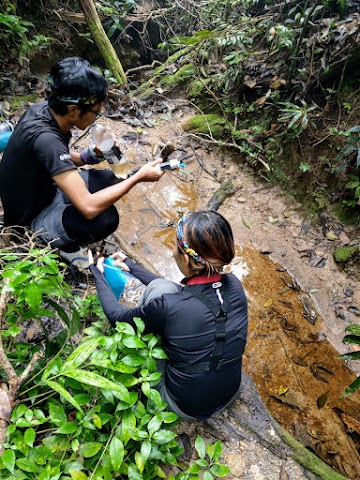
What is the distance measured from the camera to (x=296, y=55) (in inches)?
177

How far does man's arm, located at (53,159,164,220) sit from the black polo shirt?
69 mm

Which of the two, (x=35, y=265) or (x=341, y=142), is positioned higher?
(x=35, y=265)

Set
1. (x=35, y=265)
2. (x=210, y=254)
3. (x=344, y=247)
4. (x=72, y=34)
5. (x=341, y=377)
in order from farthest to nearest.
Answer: (x=72, y=34)
(x=344, y=247)
(x=341, y=377)
(x=210, y=254)
(x=35, y=265)

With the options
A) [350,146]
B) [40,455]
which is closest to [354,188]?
[350,146]

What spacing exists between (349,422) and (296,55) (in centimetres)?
430

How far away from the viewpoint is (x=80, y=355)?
1.54m

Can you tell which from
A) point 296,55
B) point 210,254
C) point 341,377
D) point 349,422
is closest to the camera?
point 210,254

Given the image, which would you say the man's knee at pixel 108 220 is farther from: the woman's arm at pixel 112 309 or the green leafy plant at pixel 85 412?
the green leafy plant at pixel 85 412

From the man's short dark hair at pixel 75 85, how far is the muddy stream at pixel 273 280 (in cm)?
166

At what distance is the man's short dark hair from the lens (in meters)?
2.24

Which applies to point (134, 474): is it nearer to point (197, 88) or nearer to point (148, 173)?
point (148, 173)

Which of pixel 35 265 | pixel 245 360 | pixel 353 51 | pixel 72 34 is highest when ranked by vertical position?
pixel 72 34

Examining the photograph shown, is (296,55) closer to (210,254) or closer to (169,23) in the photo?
(210,254)

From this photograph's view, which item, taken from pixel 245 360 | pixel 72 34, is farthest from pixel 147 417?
pixel 72 34
